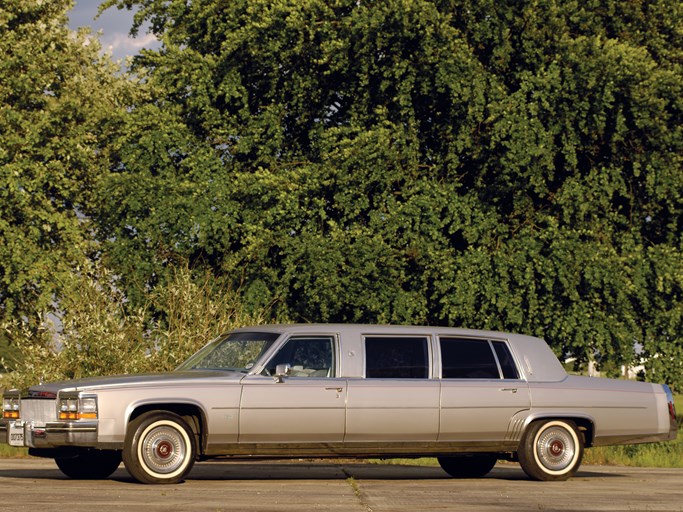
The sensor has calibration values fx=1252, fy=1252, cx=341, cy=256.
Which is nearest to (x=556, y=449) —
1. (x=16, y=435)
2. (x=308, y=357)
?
(x=308, y=357)

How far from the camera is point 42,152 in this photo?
3186 centimetres


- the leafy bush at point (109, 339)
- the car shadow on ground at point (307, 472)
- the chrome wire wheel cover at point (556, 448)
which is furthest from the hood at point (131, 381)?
the leafy bush at point (109, 339)

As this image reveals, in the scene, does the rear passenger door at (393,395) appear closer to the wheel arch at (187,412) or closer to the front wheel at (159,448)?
the wheel arch at (187,412)

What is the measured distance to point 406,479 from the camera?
46.4 ft

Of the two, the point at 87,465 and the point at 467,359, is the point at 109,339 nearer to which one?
the point at 87,465

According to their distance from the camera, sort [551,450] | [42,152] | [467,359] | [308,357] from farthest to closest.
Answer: [42,152], [551,450], [467,359], [308,357]

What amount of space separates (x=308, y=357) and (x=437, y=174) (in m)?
15.4

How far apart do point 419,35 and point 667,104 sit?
17.8 feet

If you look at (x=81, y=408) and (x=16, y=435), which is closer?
(x=81, y=408)

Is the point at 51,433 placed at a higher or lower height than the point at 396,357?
lower

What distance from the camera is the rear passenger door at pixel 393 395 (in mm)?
13242

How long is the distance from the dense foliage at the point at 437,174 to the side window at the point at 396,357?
1231 cm

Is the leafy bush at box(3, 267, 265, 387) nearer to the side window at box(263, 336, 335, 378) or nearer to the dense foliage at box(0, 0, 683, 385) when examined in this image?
the dense foliage at box(0, 0, 683, 385)

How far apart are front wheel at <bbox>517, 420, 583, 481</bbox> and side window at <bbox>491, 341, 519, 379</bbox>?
2.02 feet
